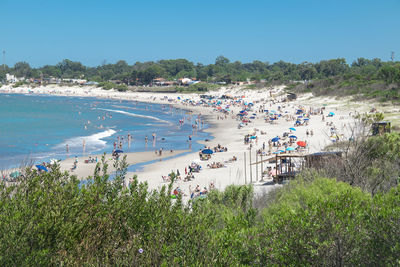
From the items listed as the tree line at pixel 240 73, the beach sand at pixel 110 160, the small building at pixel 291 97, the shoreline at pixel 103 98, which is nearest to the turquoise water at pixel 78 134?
the shoreline at pixel 103 98

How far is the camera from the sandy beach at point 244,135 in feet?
93.8

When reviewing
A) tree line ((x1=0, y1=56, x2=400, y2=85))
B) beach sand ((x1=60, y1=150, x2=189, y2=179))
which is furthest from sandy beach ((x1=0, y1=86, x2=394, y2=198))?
tree line ((x1=0, y1=56, x2=400, y2=85))

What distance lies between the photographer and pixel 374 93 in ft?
209

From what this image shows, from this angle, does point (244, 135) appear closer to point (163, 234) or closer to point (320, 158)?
point (320, 158)

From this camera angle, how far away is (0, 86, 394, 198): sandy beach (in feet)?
93.8

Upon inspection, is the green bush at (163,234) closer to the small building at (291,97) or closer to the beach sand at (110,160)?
the beach sand at (110,160)

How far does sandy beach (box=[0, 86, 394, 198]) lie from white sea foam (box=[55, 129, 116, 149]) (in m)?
7.13

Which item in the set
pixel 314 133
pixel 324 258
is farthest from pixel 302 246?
pixel 314 133

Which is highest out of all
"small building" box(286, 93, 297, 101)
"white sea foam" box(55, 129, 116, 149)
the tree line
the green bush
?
the tree line

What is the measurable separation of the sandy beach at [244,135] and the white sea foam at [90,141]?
281 inches

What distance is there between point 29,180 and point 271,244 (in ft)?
17.5

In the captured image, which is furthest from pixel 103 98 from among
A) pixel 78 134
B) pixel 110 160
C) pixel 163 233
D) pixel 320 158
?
pixel 163 233

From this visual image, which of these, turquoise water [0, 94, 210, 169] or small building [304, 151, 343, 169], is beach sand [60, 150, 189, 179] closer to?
turquoise water [0, 94, 210, 169]

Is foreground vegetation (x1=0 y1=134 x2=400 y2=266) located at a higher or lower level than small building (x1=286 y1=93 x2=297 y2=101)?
higher
